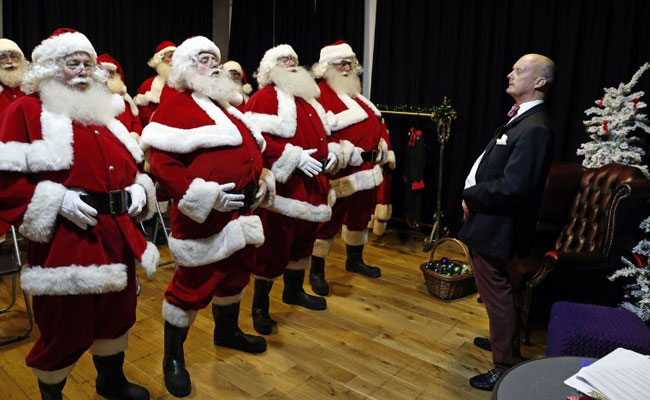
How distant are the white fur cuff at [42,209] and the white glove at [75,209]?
2cm

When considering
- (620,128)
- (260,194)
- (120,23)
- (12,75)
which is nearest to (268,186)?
(260,194)

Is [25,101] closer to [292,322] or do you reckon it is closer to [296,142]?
[296,142]

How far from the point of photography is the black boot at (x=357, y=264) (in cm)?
434

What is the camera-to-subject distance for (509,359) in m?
2.65

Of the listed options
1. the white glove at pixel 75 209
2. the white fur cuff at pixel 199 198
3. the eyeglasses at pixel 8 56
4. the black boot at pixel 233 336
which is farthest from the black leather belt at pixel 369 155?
the eyeglasses at pixel 8 56

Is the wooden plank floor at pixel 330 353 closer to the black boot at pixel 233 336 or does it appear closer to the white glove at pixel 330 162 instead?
the black boot at pixel 233 336

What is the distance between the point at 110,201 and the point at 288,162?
117 centimetres

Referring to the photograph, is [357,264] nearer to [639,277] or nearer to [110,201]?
[639,277]

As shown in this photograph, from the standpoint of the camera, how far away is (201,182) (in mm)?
2344

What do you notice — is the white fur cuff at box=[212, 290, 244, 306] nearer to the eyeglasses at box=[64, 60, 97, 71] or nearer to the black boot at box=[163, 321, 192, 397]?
the black boot at box=[163, 321, 192, 397]

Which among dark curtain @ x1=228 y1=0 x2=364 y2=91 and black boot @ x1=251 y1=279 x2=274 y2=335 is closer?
black boot @ x1=251 y1=279 x2=274 y2=335

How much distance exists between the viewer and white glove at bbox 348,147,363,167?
381 centimetres

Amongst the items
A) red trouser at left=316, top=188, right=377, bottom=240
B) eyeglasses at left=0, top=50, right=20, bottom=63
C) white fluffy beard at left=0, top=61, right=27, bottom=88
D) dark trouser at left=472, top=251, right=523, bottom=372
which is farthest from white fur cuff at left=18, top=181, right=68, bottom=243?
eyeglasses at left=0, top=50, right=20, bottom=63

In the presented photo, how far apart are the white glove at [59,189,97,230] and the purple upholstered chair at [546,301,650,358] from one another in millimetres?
2085
